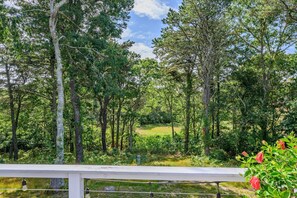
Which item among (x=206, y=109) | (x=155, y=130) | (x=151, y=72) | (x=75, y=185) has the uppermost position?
(x=151, y=72)

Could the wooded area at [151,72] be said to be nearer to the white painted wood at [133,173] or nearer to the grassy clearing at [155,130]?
the grassy clearing at [155,130]

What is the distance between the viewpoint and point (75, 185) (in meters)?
1.16

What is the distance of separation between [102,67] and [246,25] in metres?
6.69

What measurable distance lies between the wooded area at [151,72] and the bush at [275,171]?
565 cm

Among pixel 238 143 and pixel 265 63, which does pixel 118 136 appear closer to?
pixel 238 143

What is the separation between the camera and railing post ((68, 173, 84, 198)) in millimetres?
1152

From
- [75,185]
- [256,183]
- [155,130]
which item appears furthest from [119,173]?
[155,130]

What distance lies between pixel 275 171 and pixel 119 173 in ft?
2.21

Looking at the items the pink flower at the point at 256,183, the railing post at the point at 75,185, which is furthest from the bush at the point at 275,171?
the railing post at the point at 75,185

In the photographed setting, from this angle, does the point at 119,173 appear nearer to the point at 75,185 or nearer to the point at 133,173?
the point at 133,173

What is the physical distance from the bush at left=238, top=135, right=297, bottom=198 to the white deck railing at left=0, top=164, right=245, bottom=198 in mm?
147

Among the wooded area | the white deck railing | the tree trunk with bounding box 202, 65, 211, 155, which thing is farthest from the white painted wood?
the tree trunk with bounding box 202, 65, 211, 155

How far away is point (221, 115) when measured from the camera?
1246 centimetres

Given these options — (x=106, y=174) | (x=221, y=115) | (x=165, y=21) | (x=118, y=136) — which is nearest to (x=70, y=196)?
(x=106, y=174)
